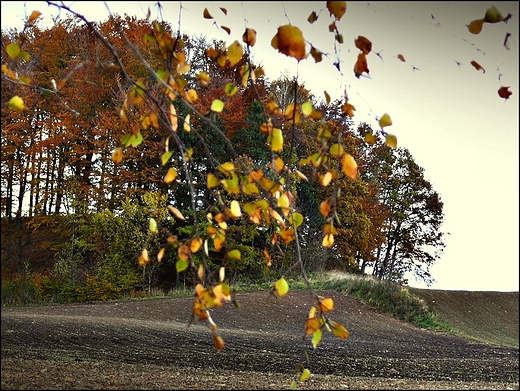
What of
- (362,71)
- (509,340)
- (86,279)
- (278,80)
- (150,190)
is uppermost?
(278,80)

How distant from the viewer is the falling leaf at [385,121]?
6.52 feet

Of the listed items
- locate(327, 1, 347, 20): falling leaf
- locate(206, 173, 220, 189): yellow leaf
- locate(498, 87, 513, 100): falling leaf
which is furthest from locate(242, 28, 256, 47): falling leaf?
locate(498, 87, 513, 100): falling leaf

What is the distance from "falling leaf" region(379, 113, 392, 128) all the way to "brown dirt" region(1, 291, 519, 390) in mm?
2013

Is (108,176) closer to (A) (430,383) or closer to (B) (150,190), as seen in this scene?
(B) (150,190)

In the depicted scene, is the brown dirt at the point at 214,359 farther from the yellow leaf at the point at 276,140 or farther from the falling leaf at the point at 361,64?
the falling leaf at the point at 361,64

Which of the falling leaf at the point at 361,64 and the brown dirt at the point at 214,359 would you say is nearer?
the falling leaf at the point at 361,64

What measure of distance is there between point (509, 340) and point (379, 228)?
4183 millimetres

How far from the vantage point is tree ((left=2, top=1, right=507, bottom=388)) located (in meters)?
2.07

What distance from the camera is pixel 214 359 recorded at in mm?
4707

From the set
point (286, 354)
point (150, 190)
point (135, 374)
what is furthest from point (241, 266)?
point (135, 374)

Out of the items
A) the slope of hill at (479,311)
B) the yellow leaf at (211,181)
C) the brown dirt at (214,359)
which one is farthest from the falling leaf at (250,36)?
the slope of hill at (479,311)

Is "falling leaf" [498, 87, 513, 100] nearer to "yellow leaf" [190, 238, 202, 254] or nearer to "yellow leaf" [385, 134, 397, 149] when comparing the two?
"yellow leaf" [385, 134, 397, 149]

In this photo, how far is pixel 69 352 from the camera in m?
4.63

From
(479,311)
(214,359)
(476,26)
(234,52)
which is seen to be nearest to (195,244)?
(234,52)
